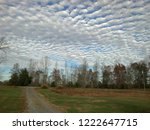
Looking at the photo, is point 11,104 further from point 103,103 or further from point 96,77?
point 96,77

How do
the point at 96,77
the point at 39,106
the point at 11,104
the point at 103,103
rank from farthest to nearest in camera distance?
the point at 96,77, the point at 103,103, the point at 11,104, the point at 39,106

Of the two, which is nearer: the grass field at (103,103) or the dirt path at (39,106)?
the dirt path at (39,106)

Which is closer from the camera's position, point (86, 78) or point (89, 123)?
point (89, 123)

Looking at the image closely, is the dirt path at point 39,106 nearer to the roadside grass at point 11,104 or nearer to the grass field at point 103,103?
the roadside grass at point 11,104

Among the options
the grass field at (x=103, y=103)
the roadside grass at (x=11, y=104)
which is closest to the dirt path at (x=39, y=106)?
the roadside grass at (x=11, y=104)

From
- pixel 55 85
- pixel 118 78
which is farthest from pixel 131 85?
pixel 55 85

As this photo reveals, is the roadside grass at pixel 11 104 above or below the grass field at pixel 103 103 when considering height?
above

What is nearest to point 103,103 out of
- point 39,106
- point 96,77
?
point 39,106

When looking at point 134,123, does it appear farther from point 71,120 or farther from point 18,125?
point 18,125

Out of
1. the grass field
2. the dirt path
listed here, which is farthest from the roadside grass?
the grass field

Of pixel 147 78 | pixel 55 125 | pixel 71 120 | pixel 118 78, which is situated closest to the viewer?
pixel 55 125

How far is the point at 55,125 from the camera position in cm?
714

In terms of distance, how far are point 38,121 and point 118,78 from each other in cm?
4014

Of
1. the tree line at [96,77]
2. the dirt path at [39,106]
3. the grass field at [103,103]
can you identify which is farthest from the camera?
the tree line at [96,77]
